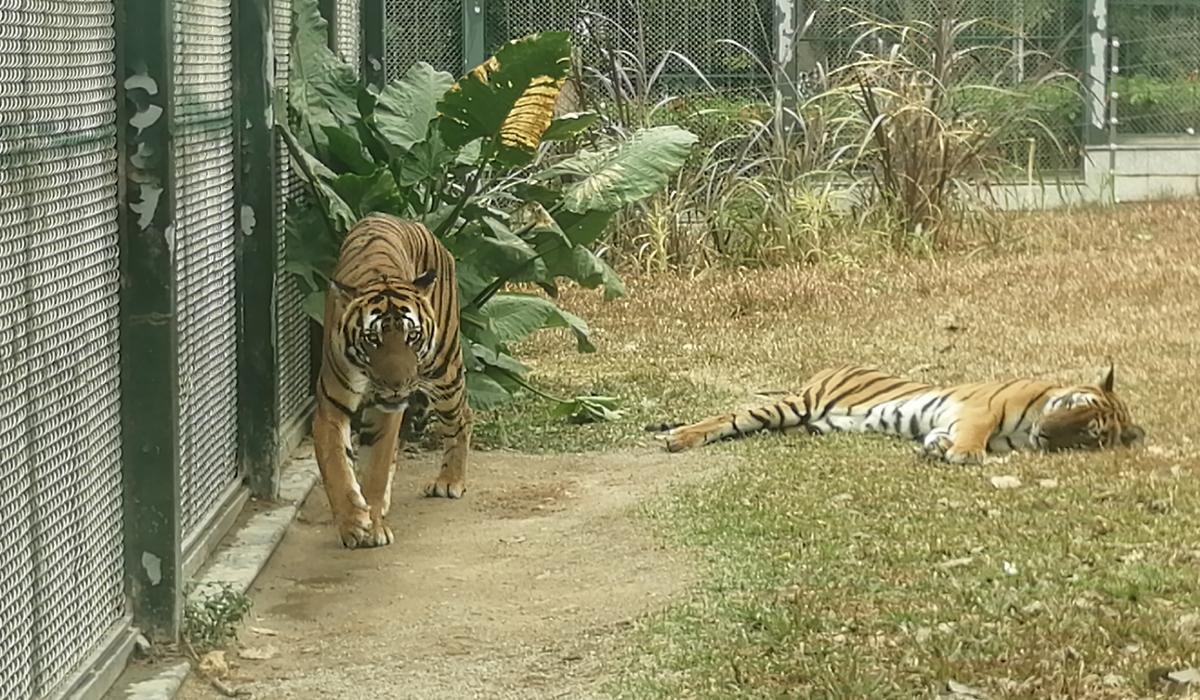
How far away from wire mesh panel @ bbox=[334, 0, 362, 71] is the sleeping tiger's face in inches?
119

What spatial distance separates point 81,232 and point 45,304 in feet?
1.30

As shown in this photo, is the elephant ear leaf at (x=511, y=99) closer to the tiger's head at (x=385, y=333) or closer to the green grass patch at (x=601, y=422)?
the tiger's head at (x=385, y=333)

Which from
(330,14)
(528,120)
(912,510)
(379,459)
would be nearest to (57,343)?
(379,459)

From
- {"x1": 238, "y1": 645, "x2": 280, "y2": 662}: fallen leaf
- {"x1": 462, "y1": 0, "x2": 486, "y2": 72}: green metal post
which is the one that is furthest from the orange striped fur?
{"x1": 462, "y1": 0, "x2": 486, "y2": 72}: green metal post

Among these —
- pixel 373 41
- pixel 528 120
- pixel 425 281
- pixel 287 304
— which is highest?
pixel 373 41

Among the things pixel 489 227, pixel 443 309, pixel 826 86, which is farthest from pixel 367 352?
pixel 826 86

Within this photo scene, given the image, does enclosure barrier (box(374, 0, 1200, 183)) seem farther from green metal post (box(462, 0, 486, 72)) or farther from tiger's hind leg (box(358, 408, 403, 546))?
tiger's hind leg (box(358, 408, 403, 546))

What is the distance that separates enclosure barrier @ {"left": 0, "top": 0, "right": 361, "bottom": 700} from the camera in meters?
4.00

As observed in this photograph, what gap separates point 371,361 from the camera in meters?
6.42

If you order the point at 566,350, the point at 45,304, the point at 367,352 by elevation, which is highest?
the point at 45,304

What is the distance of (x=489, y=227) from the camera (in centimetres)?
813

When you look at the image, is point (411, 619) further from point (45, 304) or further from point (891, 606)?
point (45, 304)

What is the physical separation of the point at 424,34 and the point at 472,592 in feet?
37.7

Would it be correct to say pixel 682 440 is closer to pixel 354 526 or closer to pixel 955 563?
pixel 354 526
